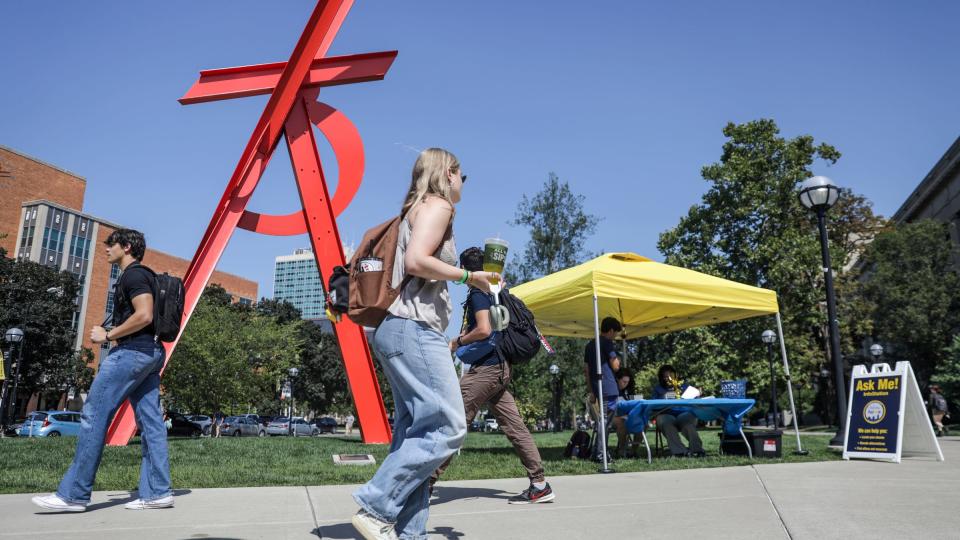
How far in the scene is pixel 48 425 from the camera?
27.6 metres

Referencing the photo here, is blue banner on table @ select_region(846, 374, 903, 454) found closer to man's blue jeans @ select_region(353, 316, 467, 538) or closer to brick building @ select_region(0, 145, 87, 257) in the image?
man's blue jeans @ select_region(353, 316, 467, 538)

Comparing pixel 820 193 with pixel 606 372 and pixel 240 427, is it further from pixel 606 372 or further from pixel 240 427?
pixel 240 427

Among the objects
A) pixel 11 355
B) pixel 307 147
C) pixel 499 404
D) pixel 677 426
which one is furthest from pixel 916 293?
pixel 11 355

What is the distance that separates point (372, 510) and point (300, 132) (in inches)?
369

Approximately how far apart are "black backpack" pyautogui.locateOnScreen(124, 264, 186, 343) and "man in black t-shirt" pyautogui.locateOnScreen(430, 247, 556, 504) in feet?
6.24

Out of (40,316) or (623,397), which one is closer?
(623,397)

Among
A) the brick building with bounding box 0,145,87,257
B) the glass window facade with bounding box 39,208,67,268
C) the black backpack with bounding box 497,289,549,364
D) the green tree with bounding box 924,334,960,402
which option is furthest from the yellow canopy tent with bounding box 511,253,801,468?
the glass window facade with bounding box 39,208,67,268

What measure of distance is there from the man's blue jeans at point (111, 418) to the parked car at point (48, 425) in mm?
27808

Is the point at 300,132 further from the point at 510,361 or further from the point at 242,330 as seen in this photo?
the point at 242,330

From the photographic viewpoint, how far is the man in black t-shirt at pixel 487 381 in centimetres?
446

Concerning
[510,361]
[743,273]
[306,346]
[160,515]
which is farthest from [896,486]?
[306,346]

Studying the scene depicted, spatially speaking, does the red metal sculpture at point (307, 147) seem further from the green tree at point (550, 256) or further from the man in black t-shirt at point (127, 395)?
the green tree at point (550, 256)

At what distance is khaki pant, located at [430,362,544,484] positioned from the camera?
455cm

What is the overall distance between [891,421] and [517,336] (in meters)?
5.59
